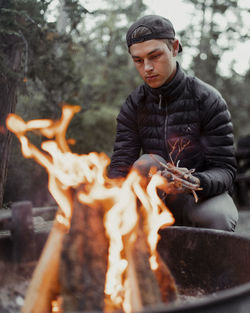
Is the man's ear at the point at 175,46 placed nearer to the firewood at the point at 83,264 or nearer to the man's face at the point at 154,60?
Answer: the man's face at the point at 154,60

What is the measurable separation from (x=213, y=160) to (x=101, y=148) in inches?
136

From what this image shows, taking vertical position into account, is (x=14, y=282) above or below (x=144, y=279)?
below

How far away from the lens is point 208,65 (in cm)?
999

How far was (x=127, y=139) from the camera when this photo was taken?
3074mm

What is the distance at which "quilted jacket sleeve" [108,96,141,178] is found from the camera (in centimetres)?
303

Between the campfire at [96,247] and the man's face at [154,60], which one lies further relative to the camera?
the man's face at [154,60]

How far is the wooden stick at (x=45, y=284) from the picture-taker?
1611 millimetres

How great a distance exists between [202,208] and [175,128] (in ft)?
2.15

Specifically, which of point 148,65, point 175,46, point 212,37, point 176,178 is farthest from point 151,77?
point 212,37

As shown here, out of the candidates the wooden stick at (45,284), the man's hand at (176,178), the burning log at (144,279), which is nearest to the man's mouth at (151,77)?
the man's hand at (176,178)

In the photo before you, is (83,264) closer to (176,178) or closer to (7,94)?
(176,178)

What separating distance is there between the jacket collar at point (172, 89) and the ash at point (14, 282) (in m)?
1.57

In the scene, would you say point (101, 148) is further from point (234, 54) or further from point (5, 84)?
point (234, 54)

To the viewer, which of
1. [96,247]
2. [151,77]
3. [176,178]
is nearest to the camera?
[96,247]
